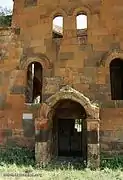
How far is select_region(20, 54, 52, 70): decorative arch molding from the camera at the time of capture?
12.8 metres

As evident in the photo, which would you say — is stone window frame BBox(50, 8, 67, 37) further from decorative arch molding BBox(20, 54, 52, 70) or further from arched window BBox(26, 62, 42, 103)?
arched window BBox(26, 62, 42, 103)

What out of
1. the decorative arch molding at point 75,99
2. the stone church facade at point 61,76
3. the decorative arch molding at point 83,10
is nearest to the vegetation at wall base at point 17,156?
the stone church facade at point 61,76

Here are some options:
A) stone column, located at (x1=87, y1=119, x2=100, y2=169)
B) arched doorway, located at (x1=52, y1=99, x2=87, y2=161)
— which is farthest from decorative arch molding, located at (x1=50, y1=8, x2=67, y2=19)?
stone column, located at (x1=87, y1=119, x2=100, y2=169)

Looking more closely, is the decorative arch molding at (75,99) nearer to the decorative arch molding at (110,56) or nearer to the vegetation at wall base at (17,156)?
the decorative arch molding at (110,56)

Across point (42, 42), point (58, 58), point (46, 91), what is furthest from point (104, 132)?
point (42, 42)

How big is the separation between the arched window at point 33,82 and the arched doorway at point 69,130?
1738mm

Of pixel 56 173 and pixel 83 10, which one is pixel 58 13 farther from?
pixel 56 173

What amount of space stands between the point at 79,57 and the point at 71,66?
1.82 feet

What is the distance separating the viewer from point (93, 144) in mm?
11031

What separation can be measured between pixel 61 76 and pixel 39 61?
4.48ft

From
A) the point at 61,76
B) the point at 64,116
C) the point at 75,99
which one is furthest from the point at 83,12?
the point at 64,116

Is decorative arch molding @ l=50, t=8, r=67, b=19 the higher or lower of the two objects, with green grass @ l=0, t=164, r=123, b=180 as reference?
higher

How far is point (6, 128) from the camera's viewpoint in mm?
12930

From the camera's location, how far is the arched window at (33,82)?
13452 millimetres
